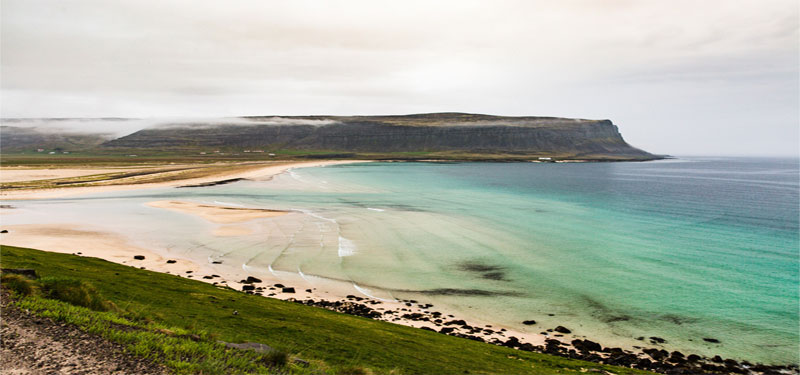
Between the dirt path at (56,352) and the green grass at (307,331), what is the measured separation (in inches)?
98.5

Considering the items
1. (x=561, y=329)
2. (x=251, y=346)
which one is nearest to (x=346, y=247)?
(x=561, y=329)

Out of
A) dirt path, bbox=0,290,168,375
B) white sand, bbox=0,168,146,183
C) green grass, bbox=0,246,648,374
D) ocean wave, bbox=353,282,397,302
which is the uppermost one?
dirt path, bbox=0,290,168,375

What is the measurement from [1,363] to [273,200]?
51.4m

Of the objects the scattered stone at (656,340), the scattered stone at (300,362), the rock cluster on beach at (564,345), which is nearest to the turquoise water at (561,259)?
the scattered stone at (656,340)

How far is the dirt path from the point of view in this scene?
776 cm

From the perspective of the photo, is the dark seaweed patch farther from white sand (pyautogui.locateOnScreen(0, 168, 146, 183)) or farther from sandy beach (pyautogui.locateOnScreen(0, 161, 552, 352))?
white sand (pyautogui.locateOnScreen(0, 168, 146, 183))

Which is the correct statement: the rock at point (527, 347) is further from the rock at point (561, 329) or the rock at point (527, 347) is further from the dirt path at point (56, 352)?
the dirt path at point (56, 352)

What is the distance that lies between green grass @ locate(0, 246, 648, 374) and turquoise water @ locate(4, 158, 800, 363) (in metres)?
5.93

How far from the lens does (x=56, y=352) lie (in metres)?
8.25

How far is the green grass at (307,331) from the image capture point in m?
11.7

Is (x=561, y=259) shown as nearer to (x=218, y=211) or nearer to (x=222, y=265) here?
(x=222, y=265)

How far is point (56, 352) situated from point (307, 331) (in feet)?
21.4

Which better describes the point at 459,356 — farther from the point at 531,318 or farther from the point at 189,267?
the point at 189,267

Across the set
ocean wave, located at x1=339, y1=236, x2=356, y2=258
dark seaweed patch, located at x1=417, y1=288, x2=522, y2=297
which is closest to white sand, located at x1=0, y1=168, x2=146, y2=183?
ocean wave, located at x1=339, y1=236, x2=356, y2=258
